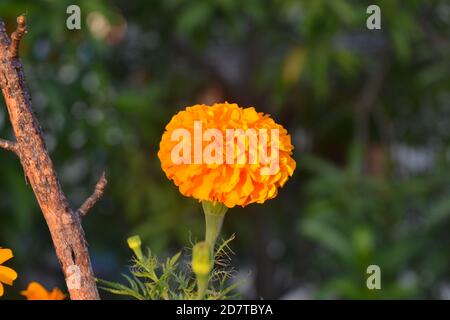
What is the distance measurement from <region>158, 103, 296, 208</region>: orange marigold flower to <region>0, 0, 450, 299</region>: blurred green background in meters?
1.17

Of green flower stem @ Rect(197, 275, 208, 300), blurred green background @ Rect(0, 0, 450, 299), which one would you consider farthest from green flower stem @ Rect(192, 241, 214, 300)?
blurred green background @ Rect(0, 0, 450, 299)

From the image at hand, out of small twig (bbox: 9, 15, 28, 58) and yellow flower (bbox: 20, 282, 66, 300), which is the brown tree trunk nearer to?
small twig (bbox: 9, 15, 28, 58)

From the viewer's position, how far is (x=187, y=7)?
186 cm

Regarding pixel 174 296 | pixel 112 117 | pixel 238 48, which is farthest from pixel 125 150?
pixel 174 296

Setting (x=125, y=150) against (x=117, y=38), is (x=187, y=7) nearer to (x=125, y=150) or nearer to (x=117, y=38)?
(x=125, y=150)

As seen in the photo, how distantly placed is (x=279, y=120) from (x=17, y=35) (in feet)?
6.73

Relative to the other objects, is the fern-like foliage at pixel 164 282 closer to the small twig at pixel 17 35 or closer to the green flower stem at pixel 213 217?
the green flower stem at pixel 213 217

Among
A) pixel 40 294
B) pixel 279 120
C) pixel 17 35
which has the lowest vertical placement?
pixel 40 294

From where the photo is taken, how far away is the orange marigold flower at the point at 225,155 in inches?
15.1

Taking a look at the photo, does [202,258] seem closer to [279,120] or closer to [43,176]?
[43,176]

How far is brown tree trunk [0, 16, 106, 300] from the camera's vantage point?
0.37 m

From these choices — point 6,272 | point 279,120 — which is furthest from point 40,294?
point 279,120

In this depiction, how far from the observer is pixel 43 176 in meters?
0.37

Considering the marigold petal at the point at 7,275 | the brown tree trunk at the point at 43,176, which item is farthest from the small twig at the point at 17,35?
the marigold petal at the point at 7,275
